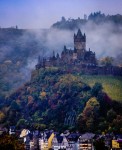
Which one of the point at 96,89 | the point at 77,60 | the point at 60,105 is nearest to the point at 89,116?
the point at 96,89

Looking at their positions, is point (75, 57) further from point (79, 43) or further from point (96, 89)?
point (96, 89)

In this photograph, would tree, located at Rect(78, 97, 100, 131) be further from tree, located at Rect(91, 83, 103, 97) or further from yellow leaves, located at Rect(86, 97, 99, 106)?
tree, located at Rect(91, 83, 103, 97)

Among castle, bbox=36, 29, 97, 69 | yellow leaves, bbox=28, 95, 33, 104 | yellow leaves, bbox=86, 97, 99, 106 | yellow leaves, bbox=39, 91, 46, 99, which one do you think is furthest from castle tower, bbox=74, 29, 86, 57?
yellow leaves, bbox=86, 97, 99, 106

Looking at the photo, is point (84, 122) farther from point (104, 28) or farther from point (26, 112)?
point (104, 28)

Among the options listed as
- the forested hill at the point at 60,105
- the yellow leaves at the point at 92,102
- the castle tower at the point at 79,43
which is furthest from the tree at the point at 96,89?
the castle tower at the point at 79,43

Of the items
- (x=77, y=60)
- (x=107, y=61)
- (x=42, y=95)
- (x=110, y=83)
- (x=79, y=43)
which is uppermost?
Answer: (x=79, y=43)

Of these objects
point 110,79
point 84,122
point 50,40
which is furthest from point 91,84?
A: point 50,40

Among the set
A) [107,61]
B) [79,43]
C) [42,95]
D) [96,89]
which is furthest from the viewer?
[79,43]

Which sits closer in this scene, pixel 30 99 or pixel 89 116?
pixel 89 116
